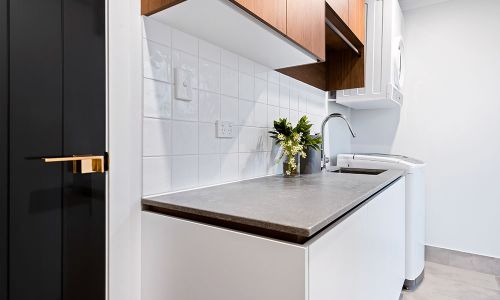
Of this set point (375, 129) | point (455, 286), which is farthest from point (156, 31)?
point (455, 286)

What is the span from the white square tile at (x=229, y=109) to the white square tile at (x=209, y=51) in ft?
0.56

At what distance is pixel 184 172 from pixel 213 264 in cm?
42

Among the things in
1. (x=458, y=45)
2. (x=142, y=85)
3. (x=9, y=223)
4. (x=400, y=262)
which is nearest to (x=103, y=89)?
(x=142, y=85)

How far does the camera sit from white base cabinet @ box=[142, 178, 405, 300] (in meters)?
0.62

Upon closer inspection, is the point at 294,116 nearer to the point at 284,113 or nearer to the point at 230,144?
the point at 284,113

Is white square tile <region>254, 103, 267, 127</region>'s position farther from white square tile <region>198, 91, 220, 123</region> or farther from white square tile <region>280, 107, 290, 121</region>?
white square tile <region>198, 91, 220, 123</region>

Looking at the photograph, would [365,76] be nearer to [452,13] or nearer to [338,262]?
[452,13]

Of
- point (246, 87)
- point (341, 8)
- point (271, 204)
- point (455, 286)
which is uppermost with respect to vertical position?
point (341, 8)

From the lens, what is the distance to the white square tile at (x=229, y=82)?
123cm

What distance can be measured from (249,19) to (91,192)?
0.75m

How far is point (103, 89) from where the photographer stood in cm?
85

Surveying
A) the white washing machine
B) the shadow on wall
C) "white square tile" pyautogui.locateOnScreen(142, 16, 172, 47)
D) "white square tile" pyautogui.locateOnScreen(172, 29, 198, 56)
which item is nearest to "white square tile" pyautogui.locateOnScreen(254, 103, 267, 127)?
"white square tile" pyautogui.locateOnScreen(172, 29, 198, 56)

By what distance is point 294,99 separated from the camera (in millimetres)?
1814

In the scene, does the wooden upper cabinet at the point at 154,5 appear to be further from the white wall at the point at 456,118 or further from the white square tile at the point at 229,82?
the white wall at the point at 456,118
